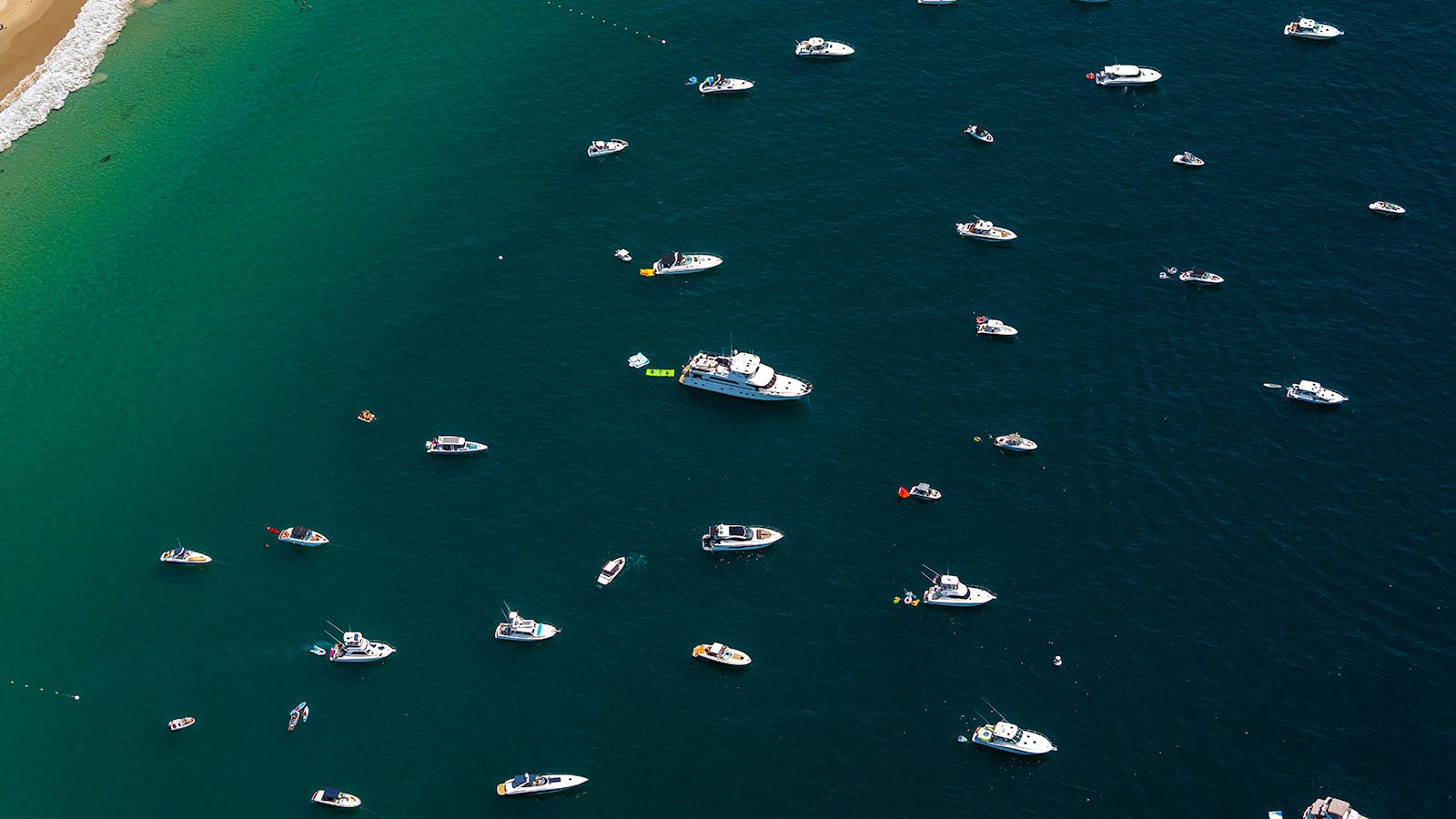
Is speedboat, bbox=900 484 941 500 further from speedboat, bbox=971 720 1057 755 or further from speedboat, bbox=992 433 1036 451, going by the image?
speedboat, bbox=971 720 1057 755

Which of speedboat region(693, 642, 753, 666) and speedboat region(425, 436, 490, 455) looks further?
speedboat region(425, 436, 490, 455)

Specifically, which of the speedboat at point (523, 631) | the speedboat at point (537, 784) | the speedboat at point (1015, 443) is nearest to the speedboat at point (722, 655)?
the speedboat at point (523, 631)

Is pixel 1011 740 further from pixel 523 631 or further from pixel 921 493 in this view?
pixel 523 631

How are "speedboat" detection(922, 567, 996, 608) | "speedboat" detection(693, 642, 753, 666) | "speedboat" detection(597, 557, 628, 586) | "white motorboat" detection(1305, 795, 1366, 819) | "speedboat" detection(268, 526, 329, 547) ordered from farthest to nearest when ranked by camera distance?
"speedboat" detection(268, 526, 329, 547) → "speedboat" detection(597, 557, 628, 586) → "speedboat" detection(922, 567, 996, 608) → "speedboat" detection(693, 642, 753, 666) → "white motorboat" detection(1305, 795, 1366, 819)

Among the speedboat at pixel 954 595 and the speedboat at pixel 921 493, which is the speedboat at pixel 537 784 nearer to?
the speedboat at pixel 954 595

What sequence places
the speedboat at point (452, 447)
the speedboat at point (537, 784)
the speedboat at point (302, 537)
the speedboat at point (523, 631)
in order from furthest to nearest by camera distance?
1. the speedboat at point (452, 447)
2. the speedboat at point (302, 537)
3. the speedboat at point (523, 631)
4. the speedboat at point (537, 784)

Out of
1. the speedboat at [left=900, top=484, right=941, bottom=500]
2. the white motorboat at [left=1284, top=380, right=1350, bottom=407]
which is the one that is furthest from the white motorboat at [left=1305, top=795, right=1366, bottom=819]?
the white motorboat at [left=1284, top=380, right=1350, bottom=407]

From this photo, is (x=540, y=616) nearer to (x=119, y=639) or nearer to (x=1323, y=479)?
(x=119, y=639)
